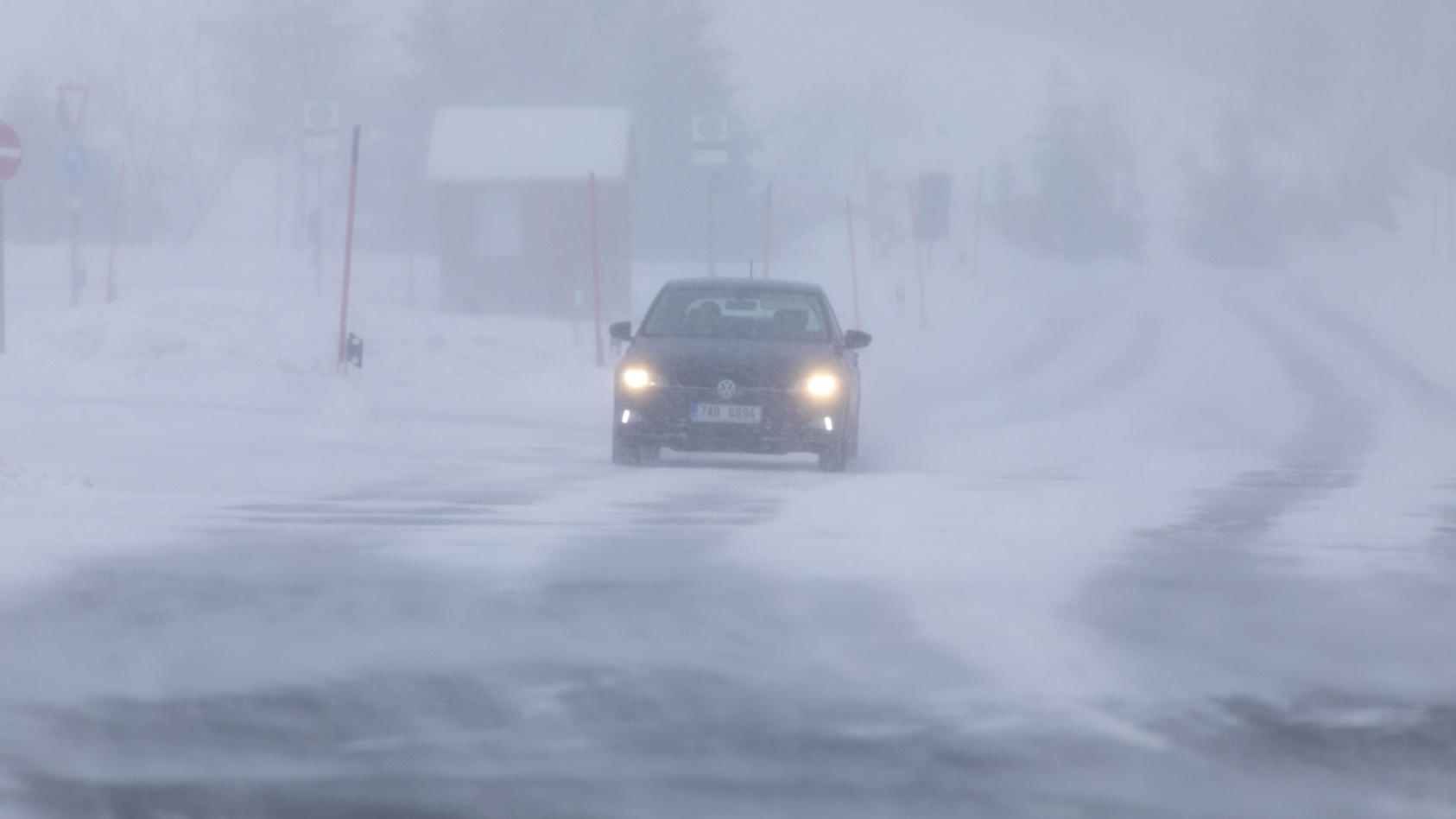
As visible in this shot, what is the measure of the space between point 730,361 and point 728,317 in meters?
1.01

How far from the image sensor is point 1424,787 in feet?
16.7

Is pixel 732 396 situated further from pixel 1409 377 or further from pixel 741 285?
pixel 1409 377

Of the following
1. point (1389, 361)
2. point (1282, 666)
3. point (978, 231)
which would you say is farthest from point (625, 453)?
point (978, 231)

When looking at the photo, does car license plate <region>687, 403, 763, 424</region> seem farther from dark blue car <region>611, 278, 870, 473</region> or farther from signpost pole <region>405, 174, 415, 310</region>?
signpost pole <region>405, 174, 415, 310</region>

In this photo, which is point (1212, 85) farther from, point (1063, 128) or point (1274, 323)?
point (1274, 323)

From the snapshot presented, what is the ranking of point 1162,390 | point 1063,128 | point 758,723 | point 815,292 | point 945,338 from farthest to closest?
point 1063,128 < point 945,338 < point 1162,390 < point 815,292 < point 758,723

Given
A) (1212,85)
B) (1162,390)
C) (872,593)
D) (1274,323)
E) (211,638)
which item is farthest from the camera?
(1212,85)

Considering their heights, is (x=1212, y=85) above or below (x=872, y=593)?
above

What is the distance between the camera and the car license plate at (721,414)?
14617 millimetres

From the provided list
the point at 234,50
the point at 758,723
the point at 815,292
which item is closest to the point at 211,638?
the point at 758,723

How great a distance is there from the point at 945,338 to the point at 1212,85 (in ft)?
487

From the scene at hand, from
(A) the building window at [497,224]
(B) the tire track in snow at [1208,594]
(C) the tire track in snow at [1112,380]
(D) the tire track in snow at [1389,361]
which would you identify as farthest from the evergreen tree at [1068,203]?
(B) the tire track in snow at [1208,594]

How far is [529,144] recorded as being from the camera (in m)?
49.2

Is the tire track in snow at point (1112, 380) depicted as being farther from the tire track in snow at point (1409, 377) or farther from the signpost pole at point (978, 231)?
the signpost pole at point (978, 231)
